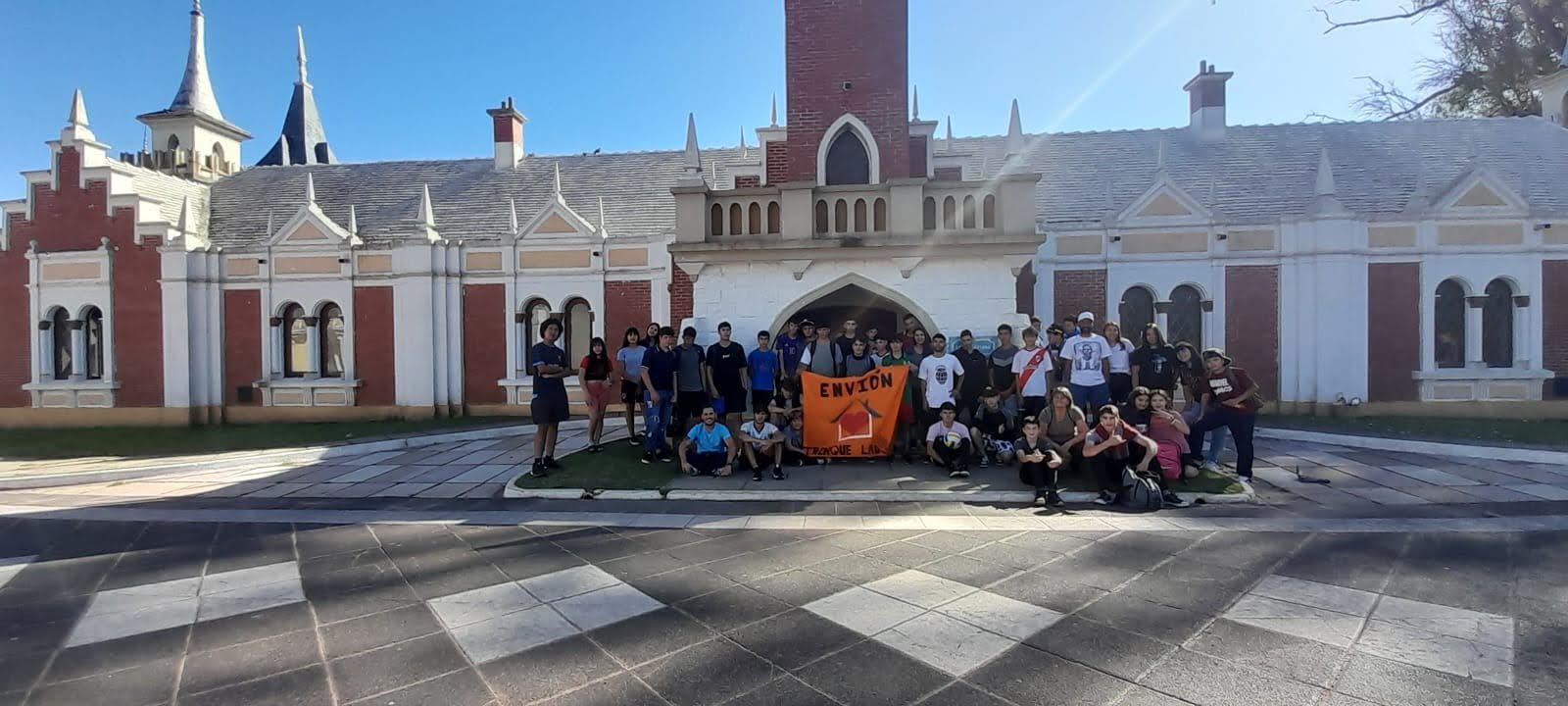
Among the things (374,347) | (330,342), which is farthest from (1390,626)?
(330,342)

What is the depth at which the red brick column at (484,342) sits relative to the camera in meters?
16.3

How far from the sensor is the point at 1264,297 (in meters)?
14.7

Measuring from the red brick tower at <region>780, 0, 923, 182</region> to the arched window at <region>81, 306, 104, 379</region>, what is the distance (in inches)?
730

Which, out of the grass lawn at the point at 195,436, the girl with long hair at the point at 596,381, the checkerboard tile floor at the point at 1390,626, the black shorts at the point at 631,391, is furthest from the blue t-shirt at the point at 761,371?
the grass lawn at the point at 195,436

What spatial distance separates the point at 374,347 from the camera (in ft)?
54.5

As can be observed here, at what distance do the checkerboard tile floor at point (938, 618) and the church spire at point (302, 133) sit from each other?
139ft

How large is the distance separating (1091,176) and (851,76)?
852cm

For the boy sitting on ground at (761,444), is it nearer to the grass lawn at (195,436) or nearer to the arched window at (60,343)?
the grass lawn at (195,436)

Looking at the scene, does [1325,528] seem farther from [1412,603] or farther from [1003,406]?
[1003,406]

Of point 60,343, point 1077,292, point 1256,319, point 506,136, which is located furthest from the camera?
point 506,136

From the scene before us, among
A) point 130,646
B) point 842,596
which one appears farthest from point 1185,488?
point 130,646

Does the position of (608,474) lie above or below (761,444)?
below

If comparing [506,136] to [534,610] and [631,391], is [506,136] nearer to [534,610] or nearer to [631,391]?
[631,391]

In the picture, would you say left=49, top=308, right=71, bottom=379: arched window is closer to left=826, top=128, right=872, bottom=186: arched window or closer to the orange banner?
left=826, top=128, right=872, bottom=186: arched window
